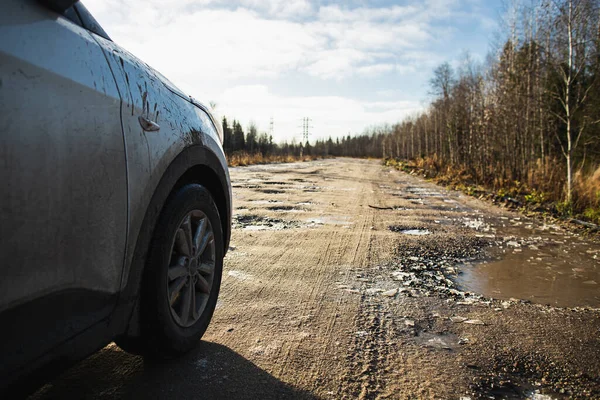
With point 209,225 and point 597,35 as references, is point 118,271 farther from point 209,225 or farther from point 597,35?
point 597,35

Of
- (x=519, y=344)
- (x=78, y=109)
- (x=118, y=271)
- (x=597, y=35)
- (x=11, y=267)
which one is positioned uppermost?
(x=597, y=35)

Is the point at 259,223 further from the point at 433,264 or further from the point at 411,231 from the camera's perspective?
the point at 433,264

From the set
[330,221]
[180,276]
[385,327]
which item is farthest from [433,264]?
[180,276]

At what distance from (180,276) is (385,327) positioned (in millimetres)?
1357

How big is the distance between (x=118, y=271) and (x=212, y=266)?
0.77 meters

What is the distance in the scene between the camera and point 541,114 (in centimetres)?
1393

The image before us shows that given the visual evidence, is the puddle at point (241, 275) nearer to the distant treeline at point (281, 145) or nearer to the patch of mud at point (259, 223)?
the patch of mud at point (259, 223)

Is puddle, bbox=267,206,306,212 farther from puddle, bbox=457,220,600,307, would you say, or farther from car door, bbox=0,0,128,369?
car door, bbox=0,0,128,369

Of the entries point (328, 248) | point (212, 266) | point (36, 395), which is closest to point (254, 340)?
point (212, 266)

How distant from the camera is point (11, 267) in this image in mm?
1008

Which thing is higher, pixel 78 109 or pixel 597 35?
pixel 597 35

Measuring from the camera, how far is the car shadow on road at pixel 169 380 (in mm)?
1688

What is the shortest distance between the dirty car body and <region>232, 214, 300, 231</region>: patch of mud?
384cm

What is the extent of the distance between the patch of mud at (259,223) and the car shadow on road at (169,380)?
11.5 feet
